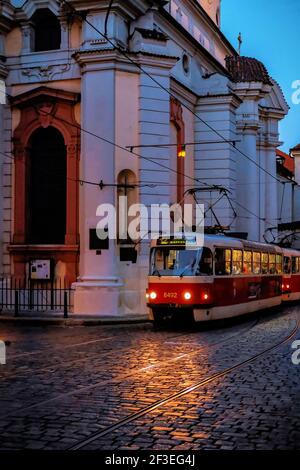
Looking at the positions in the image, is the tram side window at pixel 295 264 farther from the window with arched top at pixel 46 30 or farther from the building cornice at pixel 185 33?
the window with arched top at pixel 46 30

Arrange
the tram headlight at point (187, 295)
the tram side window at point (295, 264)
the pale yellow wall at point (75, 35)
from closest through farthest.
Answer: the tram headlight at point (187, 295), the pale yellow wall at point (75, 35), the tram side window at point (295, 264)

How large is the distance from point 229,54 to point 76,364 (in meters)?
36.6

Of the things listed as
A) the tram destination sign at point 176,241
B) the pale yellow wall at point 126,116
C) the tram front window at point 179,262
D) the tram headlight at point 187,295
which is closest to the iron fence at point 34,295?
the pale yellow wall at point 126,116

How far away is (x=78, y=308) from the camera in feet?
83.4

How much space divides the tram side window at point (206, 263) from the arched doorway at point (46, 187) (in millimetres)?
8348

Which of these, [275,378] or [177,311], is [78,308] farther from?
[275,378]

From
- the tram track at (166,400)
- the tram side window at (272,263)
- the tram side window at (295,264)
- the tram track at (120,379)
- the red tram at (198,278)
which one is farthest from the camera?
the tram side window at (295,264)

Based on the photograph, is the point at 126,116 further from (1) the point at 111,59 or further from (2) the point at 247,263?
(2) the point at 247,263

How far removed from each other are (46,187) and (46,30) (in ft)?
20.6

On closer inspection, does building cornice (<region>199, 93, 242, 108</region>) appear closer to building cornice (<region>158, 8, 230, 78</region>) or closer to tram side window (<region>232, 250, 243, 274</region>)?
building cornice (<region>158, 8, 230, 78</region>)

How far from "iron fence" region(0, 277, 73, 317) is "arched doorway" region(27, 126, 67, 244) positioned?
5.78ft

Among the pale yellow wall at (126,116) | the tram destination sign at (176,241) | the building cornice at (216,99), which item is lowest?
the tram destination sign at (176,241)

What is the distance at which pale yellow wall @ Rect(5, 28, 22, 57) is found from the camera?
92.7ft

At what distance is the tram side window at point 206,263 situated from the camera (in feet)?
68.7
